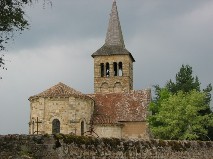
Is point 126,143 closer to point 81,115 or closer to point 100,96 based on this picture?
point 81,115

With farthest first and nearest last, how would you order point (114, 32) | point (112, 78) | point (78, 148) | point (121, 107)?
point (114, 32), point (112, 78), point (121, 107), point (78, 148)

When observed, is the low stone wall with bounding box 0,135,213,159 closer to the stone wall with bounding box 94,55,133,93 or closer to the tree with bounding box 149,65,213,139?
the tree with bounding box 149,65,213,139

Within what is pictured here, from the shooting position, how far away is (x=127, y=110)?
45875 millimetres

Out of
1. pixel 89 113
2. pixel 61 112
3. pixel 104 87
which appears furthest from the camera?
pixel 104 87

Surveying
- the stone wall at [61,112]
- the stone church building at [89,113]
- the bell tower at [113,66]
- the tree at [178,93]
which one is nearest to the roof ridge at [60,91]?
the stone church building at [89,113]

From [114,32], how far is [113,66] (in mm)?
5814

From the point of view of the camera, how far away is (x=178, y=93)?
1745 inches

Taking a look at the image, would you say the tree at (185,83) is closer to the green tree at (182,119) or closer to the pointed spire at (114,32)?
the green tree at (182,119)

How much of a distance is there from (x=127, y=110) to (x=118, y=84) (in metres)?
17.3

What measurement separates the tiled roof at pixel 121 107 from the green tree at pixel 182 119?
2748 millimetres

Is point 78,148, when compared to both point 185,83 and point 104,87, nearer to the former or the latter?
point 185,83

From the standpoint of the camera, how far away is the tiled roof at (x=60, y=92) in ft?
138

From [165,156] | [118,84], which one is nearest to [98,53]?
[118,84]

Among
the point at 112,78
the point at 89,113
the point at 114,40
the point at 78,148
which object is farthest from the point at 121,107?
the point at 78,148
